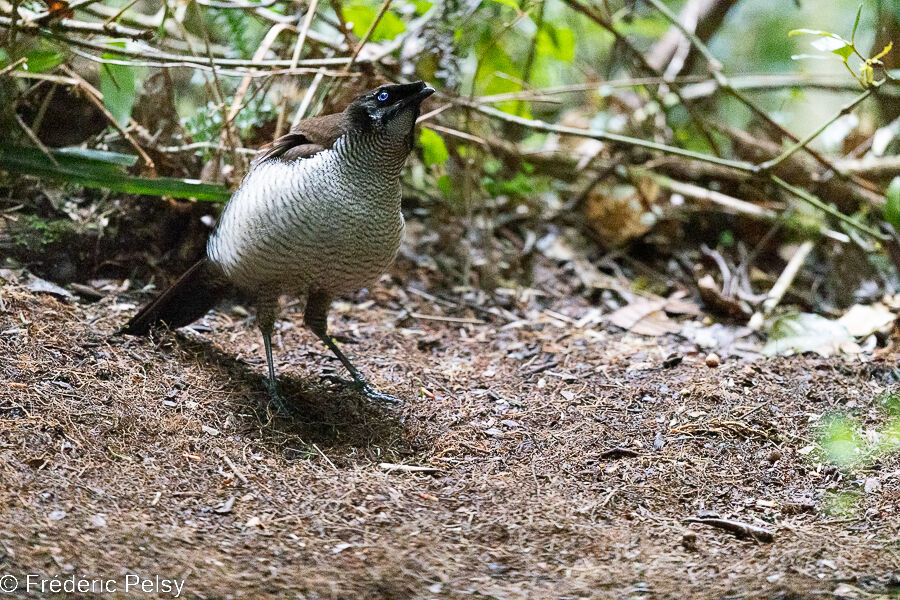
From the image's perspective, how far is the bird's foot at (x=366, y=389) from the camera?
143 inches

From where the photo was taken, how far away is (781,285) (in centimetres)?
514

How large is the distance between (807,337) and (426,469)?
244 cm

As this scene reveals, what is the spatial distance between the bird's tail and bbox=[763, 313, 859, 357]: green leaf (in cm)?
291

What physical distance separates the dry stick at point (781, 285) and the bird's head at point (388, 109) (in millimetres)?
2605

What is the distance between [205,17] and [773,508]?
15.3 ft

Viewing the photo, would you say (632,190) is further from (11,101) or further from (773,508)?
(11,101)

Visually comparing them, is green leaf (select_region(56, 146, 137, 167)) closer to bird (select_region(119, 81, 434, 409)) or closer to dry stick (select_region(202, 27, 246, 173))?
dry stick (select_region(202, 27, 246, 173))

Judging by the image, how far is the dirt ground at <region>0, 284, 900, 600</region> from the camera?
2240mm

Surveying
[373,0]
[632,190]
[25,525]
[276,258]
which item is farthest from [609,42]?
[25,525]

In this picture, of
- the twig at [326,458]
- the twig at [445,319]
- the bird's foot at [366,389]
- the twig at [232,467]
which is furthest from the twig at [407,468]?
the twig at [445,319]

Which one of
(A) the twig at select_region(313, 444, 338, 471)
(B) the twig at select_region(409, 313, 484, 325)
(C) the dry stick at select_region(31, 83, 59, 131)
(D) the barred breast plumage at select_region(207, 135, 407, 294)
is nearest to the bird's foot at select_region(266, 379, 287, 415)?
(A) the twig at select_region(313, 444, 338, 471)

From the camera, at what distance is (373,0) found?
493cm

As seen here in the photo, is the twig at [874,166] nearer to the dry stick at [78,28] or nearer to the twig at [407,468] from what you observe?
the twig at [407,468]

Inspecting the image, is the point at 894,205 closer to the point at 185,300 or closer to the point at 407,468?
the point at 407,468
